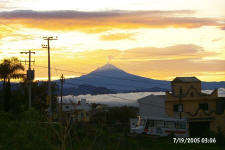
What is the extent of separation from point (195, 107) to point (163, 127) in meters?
7.77

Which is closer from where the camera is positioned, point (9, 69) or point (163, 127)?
point (163, 127)

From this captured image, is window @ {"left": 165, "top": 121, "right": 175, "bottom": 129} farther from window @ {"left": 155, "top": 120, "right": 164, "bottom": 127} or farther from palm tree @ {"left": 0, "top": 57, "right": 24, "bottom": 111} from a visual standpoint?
palm tree @ {"left": 0, "top": 57, "right": 24, "bottom": 111}

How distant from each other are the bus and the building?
2.53m

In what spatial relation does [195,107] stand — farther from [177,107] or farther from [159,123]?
[159,123]

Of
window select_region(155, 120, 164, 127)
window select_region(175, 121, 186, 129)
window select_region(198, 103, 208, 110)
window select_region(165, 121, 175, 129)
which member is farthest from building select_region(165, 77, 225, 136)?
window select_region(155, 120, 164, 127)

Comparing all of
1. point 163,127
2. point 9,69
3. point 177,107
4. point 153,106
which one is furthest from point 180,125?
point 9,69

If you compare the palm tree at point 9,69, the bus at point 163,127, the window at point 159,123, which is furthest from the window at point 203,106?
the palm tree at point 9,69

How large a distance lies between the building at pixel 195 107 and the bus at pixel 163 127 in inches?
99.4

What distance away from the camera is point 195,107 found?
6234 centimetres

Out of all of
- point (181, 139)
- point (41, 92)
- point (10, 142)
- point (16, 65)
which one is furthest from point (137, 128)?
point (10, 142)

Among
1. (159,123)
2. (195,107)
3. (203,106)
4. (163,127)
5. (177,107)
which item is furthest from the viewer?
(203,106)

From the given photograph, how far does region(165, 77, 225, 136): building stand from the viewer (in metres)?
60.8

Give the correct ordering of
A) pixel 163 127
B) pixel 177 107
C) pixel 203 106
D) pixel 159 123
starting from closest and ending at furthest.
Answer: pixel 163 127
pixel 159 123
pixel 177 107
pixel 203 106

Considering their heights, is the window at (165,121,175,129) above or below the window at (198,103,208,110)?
below
